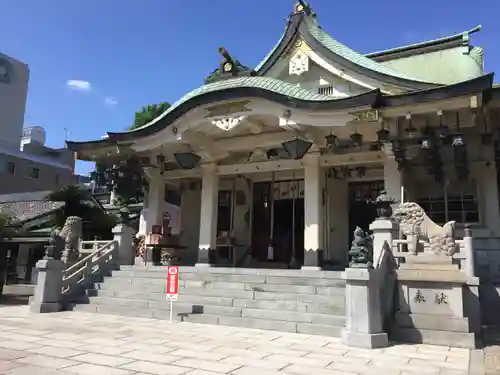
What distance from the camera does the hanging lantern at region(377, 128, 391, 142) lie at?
11406mm

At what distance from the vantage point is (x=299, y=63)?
14797 millimetres

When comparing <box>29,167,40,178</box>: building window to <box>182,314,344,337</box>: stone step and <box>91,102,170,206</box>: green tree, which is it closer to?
<box>91,102,170,206</box>: green tree

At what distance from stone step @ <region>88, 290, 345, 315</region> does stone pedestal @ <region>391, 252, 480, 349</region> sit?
1270mm

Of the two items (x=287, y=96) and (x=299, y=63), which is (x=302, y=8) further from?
(x=287, y=96)

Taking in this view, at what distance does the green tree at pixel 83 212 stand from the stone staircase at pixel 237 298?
5.58 metres

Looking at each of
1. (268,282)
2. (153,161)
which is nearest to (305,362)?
(268,282)

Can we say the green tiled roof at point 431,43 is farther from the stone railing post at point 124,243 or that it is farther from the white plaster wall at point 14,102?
the white plaster wall at point 14,102

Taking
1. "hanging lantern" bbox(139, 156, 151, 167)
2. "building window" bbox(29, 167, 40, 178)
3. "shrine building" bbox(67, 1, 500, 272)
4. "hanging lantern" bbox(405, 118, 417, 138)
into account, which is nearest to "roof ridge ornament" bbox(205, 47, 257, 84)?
"shrine building" bbox(67, 1, 500, 272)

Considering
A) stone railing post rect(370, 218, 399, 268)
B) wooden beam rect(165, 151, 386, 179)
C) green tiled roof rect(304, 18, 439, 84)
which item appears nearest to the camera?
stone railing post rect(370, 218, 399, 268)

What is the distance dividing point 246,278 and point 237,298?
35.6 inches

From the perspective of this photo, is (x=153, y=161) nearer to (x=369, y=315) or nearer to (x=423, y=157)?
(x=423, y=157)

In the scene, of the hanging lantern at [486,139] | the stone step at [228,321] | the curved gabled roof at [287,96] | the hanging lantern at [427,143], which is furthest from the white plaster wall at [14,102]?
the hanging lantern at [486,139]

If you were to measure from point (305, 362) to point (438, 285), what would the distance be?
3.61m

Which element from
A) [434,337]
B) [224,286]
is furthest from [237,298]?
Result: [434,337]
